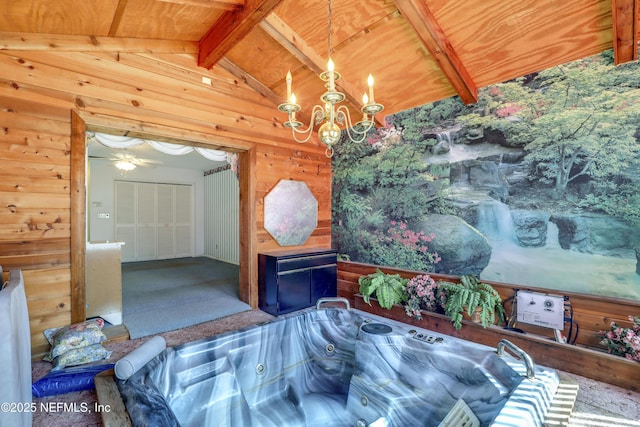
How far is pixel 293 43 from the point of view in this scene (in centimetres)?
269

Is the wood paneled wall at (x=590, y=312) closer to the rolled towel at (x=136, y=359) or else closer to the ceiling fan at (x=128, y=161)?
the rolled towel at (x=136, y=359)

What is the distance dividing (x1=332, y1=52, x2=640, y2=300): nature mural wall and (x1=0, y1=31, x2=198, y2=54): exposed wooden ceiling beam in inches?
101

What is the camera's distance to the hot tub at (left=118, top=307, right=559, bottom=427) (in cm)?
148

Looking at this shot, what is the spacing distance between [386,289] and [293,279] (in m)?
1.10

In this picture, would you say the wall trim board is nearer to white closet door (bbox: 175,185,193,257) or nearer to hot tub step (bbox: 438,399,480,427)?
hot tub step (bbox: 438,399,480,427)

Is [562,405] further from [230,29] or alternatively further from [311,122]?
[230,29]

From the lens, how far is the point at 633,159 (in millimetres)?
2207

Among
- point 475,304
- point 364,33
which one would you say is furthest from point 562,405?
point 364,33

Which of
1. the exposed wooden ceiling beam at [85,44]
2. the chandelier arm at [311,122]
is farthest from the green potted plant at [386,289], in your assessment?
the exposed wooden ceiling beam at [85,44]

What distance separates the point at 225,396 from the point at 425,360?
131cm

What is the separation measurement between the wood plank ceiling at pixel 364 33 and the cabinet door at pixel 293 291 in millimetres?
2239

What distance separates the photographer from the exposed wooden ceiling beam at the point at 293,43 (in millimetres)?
2536

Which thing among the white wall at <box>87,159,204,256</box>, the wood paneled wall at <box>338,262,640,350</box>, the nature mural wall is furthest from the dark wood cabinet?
the white wall at <box>87,159,204,256</box>

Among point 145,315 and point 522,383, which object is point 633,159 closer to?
point 522,383
